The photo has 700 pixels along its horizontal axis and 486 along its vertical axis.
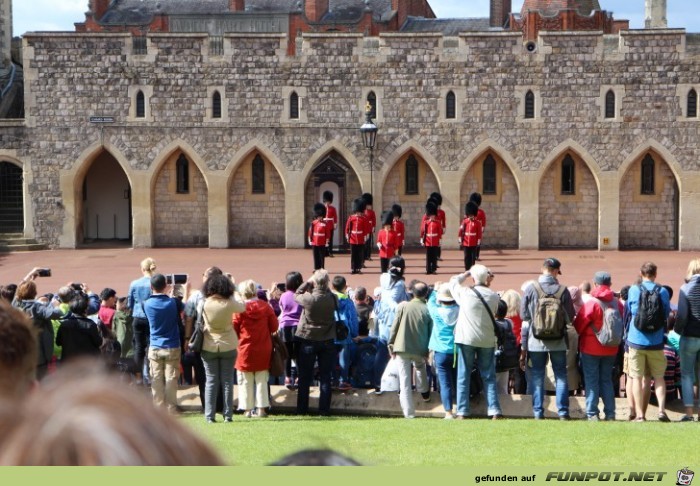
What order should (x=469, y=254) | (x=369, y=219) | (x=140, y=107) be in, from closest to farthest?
(x=469, y=254) → (x=369, y=219) → (x=140, y=107)

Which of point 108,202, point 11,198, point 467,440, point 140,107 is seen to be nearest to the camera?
point 467,440

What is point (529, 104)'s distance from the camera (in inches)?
1056

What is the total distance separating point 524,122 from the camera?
87.9 feet

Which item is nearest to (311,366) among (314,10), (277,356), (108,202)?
(277,356)

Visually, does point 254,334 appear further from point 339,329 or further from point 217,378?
point 339,329

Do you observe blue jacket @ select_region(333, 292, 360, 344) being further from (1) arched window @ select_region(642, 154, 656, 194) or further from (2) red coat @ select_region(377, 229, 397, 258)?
(1) arched window @ select_region(642, 154, 656, 194)

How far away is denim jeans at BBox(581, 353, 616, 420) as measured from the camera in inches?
386

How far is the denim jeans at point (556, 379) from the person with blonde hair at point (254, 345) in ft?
7.68

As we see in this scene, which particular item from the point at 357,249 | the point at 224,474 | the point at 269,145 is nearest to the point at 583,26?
the point at 269,145

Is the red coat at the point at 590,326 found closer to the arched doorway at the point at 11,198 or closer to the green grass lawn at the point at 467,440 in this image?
the green grass lawn at the point at 467,440

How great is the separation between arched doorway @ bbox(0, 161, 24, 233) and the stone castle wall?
126 cm

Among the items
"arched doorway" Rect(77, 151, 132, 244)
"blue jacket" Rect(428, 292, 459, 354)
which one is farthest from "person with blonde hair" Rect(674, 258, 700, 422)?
"arched doorway" Rect(77, 151, 132, 244)

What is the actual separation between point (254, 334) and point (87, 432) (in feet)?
28.1

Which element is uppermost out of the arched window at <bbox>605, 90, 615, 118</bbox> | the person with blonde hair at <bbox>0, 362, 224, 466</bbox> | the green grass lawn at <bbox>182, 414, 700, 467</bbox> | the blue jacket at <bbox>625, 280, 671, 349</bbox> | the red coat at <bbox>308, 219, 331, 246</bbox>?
the arched window at <bbox>605, 90, 615, 118</bbox>
